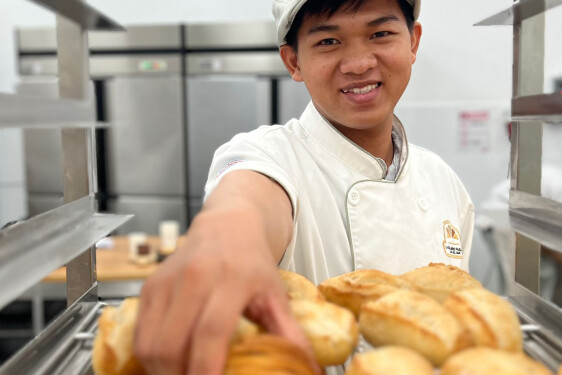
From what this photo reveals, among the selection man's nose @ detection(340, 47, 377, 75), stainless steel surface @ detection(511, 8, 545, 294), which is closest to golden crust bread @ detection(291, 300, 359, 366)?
stainless steel surface @ detection(511, 8, 545, 294)

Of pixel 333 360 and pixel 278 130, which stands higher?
pixel 278 130

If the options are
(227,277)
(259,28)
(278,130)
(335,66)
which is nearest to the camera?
(227,277)

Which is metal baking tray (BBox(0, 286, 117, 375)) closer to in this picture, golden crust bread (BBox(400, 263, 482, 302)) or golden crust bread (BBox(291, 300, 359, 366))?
golden crust bread (BBox(291, 300, 359, 366))

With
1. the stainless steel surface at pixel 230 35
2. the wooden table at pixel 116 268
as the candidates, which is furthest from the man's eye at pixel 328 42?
the stainless steel surface at pixel 230 35

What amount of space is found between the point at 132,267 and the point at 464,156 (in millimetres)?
2443

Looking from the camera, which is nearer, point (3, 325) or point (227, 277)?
point (227, 277)

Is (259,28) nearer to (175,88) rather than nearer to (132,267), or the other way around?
(175,88)

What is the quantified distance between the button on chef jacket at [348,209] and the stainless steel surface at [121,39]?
2.52m

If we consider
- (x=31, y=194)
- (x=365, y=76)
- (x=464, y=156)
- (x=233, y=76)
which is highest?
(x=233, y=76)

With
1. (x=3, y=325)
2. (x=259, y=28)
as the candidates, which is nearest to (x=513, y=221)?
(x=259, y=28)

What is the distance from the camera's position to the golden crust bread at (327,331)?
0.49 metres

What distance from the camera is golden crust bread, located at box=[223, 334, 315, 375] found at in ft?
1.28

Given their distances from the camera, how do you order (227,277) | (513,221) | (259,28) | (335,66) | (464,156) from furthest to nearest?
(464,156) < (259,28) < (335,66) < (513,221) < (227,277)

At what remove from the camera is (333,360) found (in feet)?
1.63
